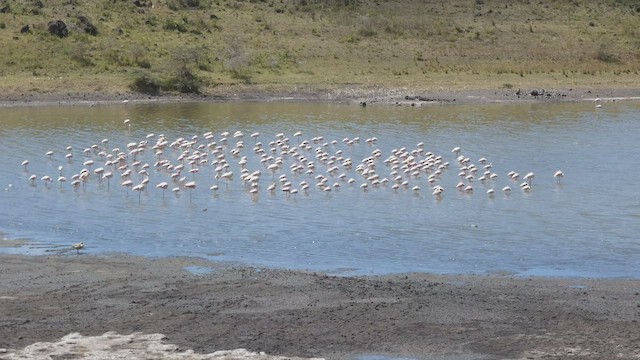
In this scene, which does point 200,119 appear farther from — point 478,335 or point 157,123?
point 478,335

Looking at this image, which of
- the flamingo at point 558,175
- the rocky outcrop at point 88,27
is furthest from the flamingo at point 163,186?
the rocky outcrop at point 88,27

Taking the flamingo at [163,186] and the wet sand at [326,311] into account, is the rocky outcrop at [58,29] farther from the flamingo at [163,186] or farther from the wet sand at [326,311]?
the wet sand at [326,311]

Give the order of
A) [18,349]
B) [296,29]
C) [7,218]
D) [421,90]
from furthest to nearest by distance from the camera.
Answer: [296,29]
[421,90]
[7,218]
[18,349]

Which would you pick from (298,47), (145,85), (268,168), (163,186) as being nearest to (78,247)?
(163,186)

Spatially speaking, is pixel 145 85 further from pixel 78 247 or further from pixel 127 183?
pixel 78 247

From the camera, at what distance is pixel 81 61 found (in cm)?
4894

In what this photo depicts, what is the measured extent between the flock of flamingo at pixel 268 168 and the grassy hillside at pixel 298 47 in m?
13.5

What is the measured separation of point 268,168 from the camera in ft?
100.0

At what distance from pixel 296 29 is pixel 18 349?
44.4 meters

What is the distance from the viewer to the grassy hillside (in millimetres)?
48406

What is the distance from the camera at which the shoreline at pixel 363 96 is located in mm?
45312

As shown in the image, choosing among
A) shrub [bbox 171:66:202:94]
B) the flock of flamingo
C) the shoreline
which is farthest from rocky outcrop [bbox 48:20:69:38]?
the flock of flamingo

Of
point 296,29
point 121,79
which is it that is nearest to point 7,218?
point 121,79

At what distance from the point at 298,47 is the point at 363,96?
7861 mm
